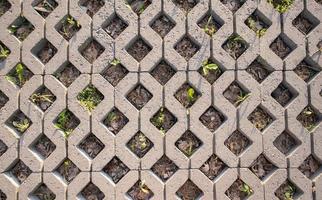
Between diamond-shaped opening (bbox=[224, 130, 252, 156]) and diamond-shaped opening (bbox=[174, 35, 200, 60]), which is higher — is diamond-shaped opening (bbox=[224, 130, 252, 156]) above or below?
below

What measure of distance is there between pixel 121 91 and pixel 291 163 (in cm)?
79

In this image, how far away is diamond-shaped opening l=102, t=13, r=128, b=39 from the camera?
1.65 metres

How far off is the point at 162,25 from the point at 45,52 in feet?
1.80

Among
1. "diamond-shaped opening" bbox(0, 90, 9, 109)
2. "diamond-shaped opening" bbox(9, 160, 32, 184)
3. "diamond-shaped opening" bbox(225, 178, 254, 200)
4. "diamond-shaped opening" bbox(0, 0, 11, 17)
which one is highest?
"diamond-shaped opening" bbox(225, 178, 254, 200)

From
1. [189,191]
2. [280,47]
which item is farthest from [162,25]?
[189,191]

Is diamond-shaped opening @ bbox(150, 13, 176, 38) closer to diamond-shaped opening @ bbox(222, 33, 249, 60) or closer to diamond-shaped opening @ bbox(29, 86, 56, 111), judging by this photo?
diamond-shaped opening @ bbox(222, 33, 249, 60)

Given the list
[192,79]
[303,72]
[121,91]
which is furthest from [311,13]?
[121,91]

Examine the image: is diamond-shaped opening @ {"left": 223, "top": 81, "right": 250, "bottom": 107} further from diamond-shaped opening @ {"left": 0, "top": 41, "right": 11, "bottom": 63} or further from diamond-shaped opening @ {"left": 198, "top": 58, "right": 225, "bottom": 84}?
diamond-shaped opening @ {"left": 0, "top": 41, "right": 11, "bottom": 63}

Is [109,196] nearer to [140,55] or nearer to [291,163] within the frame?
[140,55]

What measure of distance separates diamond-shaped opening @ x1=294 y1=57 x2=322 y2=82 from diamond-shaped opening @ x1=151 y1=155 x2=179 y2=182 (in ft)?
2.26

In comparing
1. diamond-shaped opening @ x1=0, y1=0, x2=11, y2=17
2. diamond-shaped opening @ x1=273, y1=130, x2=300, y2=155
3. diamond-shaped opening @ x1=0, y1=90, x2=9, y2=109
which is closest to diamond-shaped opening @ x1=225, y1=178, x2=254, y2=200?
diamond-shaped opening @ x1=273, y1=130, x2=300, y2=155

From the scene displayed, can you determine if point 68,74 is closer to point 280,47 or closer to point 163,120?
point 163,120

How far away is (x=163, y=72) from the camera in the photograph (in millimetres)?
1631

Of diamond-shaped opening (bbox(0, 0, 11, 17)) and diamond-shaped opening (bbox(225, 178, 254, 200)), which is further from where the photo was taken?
diamond-shaped opening (bbox(0, 0, 11, 17))
